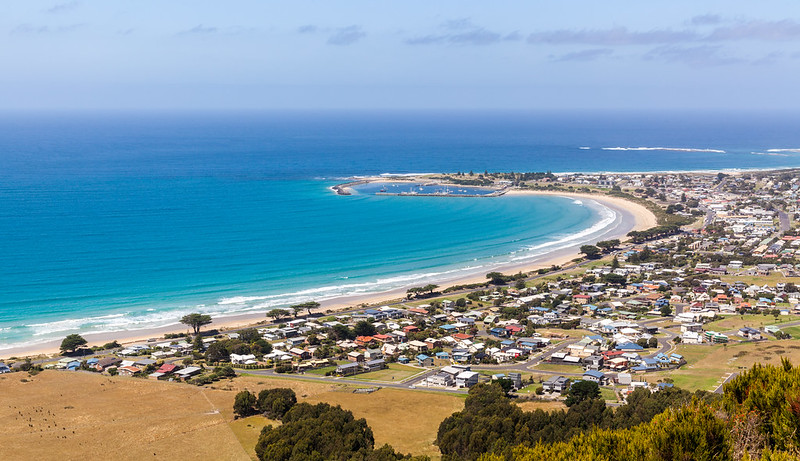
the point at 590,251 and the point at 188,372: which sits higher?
the point at 590,251

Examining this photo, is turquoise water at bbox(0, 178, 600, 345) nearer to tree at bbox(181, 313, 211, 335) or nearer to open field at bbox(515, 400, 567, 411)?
tree at bbox(181, 313, 211, 335)

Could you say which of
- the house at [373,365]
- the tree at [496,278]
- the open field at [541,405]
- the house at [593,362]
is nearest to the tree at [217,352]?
the house at [373,365]

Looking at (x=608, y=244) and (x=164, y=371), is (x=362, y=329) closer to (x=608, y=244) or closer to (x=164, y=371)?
(x=164, y=371)

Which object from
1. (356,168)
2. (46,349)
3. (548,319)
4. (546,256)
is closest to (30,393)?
(46,349)

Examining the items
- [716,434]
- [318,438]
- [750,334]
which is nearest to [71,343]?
[318,438]

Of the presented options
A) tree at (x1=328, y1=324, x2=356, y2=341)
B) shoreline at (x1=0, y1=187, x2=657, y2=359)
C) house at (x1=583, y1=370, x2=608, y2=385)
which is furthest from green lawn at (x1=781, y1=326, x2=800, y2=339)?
tree at (x1=328, y1=324, x2=356, y2=341)

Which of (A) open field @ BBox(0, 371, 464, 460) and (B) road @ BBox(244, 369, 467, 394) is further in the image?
(B) road @ BBox(244, 369, 467, 394)

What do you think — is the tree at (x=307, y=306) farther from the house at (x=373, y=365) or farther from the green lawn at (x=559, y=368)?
the green lawn at (x=559, y=368)
